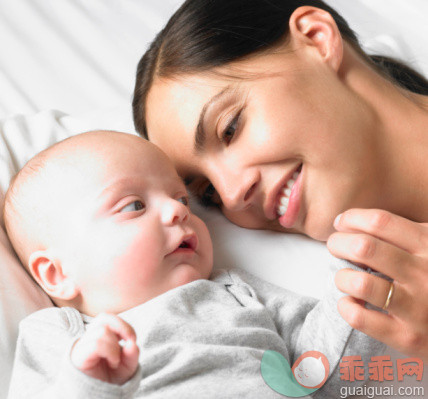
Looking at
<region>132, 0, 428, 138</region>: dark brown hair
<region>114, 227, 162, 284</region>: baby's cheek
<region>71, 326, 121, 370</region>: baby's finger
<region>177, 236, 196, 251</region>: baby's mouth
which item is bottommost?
<region>177, 236, 196, 251</region>: baby's mouth

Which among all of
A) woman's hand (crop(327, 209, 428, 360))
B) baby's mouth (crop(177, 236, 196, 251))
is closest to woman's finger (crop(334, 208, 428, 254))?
woman's hand (crop(327, 209, 428, 360))

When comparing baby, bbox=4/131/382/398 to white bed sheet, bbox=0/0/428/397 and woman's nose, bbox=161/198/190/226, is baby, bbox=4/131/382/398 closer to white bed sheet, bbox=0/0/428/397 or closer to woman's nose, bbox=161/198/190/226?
woman's nose, bbox=161/198/190/226

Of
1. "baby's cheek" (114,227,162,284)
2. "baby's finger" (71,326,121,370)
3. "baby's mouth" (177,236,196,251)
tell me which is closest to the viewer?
"baby's finger" (71,326,121,370)

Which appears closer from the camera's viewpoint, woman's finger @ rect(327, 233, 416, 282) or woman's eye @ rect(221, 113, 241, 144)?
woman's finger @ rect(327, 233, 416, 282)

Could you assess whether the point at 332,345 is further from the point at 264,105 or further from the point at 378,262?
the point at 264,105

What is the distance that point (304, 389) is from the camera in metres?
1.10

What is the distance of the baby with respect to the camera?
3.38 feet

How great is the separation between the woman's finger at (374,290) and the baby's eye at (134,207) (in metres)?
0.43

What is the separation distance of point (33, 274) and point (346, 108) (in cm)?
78

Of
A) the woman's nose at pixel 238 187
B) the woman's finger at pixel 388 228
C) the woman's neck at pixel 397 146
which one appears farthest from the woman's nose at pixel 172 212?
the woman's neck at pixel 397 146

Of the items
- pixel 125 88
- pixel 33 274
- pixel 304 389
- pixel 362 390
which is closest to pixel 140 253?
pixel 33 274

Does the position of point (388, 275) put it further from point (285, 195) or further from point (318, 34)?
point (318, 34)

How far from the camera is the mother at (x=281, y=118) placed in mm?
1221

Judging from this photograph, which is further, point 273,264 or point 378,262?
point 273,264
